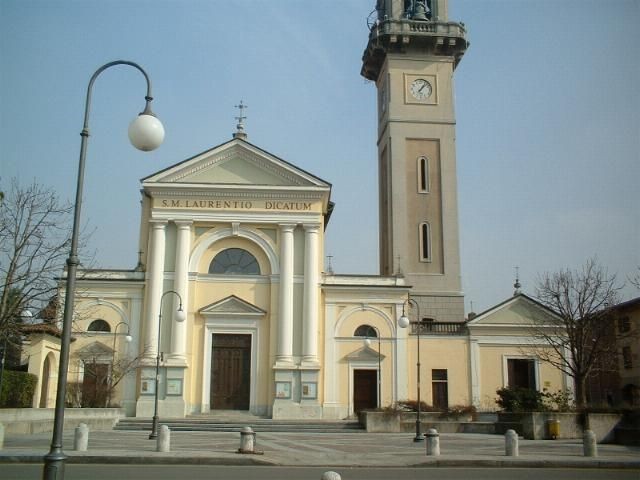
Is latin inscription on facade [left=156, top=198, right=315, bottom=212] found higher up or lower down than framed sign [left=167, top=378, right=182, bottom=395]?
higher up

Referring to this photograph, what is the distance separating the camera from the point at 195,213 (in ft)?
123

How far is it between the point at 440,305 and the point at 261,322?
429 inches

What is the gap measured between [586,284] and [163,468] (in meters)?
24.6

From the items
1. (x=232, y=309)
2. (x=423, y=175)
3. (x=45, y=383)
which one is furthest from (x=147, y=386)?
(x=423, y=175)

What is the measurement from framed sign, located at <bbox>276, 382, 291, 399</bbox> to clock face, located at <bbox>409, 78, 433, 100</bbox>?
20.1 m

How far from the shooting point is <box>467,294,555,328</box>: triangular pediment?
38.8 metres

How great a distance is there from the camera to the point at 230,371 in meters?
36.6

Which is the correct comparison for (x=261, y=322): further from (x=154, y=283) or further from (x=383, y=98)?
(x=383, y=98)

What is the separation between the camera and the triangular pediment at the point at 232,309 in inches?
1443

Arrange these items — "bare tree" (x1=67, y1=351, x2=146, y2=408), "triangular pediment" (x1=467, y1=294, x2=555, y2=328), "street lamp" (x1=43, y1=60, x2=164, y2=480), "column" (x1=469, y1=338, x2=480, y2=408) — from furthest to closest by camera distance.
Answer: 1. "triangular pediment" (x1=467, y1=294, x2=555, y2=328)
2. "column" (x1=469, y1=338, x2=480, y2=408)
3. "bare tree" (x1=67, y1=351, x2=146, y2=408)
4. "street lamp" (x1=43, y1=60, x2=164, y2=480)

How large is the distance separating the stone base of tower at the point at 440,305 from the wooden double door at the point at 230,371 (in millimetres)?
10542

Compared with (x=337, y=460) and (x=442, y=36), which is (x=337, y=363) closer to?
(x=337, y=460)

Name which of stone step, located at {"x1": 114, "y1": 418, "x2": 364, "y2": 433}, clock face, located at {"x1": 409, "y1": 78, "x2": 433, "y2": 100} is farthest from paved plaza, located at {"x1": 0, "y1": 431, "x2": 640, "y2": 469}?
clock face, located at {"x1": 409, "y1": 78, "x2": 433, "y2": 100}

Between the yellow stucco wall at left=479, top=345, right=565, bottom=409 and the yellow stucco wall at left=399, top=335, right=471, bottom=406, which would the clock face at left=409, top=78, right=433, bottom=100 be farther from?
the yellow stucco wall at left=479, top=345, right=565, bottom=409
